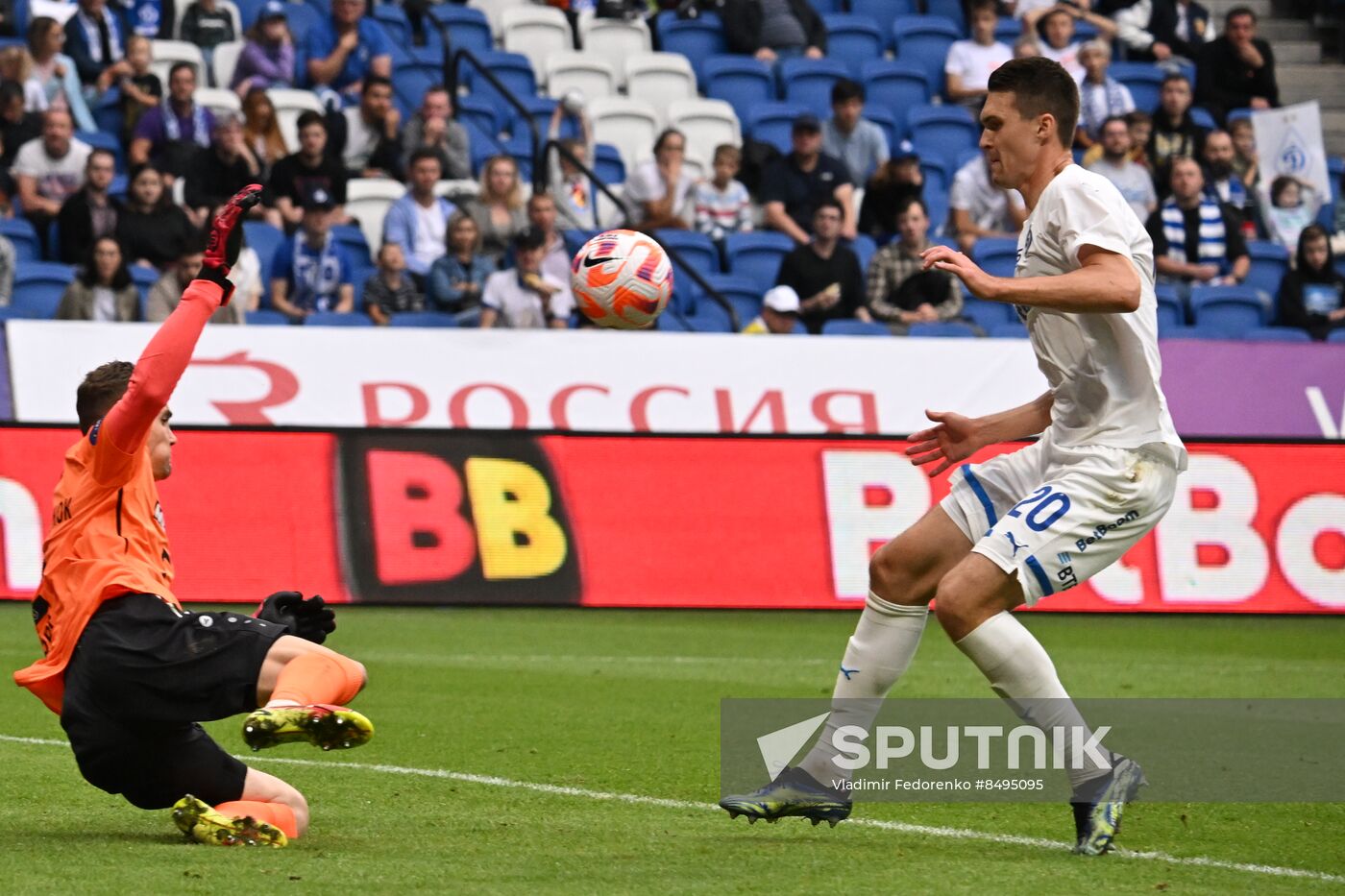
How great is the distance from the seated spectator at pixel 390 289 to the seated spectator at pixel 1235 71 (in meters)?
9.46

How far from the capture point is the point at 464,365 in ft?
50.8

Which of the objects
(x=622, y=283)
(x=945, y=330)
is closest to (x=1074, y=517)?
(x=622, y=283)

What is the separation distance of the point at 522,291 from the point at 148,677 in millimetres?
10852

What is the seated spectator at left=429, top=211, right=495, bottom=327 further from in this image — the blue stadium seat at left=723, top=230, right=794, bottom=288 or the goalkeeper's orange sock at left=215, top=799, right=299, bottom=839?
the goalkeeper's orange sock at left=215, top=799, right=299, bottom=839

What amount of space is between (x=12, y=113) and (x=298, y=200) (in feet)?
7.81

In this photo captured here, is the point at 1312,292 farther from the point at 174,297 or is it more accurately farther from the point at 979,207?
the point at 174,297

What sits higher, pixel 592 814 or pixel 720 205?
pixel 720 205

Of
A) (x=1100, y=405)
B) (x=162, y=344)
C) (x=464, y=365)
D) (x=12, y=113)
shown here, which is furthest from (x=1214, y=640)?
(x=12, y=113)

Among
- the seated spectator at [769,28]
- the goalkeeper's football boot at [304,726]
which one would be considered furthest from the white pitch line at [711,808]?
the seated spectator at [769,28]

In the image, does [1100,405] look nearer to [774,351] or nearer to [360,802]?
[360,802]

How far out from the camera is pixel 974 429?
631cm

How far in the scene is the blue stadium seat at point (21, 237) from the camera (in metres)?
15.7

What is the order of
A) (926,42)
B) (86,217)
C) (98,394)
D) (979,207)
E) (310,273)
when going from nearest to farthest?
(98,394) < (86,217) < (310,273) < (979,207) < (926,42)

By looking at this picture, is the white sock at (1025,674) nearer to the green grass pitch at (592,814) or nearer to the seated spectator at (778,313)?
the green grass pitch at (592,814)
